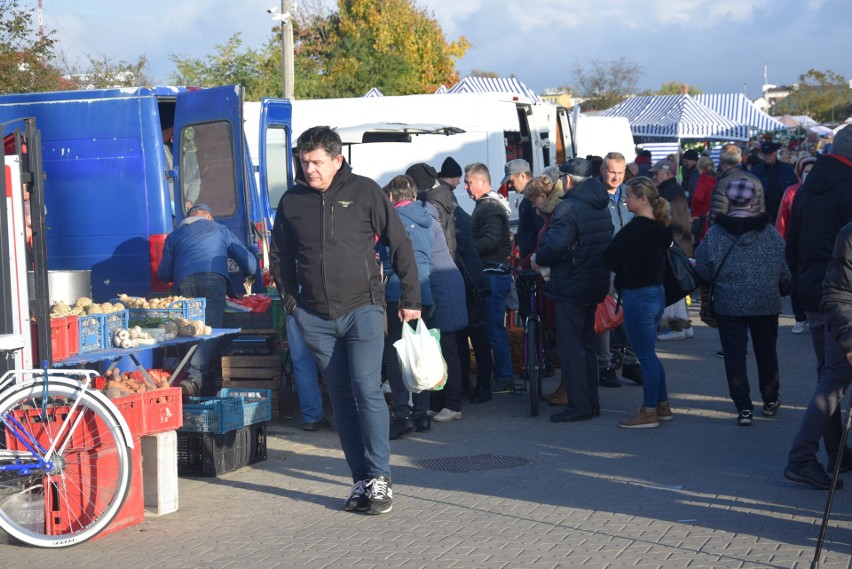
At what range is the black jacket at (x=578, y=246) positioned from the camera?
905 cm

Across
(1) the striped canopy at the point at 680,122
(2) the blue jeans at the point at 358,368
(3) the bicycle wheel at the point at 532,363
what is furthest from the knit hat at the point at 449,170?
(1) the striped canopy at the point at 680,122

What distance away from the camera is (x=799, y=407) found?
9438mm

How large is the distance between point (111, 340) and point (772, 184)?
1154 centimetres

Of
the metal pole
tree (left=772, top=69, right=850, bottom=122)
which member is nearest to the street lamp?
the metal pole

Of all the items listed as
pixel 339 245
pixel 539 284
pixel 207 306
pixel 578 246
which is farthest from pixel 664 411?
pixel 207 306

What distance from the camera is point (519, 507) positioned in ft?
22.1

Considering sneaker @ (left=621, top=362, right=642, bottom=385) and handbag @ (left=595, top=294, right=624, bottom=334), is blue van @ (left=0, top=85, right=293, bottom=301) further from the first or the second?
sneaker @ (left=621, top=362, right=642, bottom=385)

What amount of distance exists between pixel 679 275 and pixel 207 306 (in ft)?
13.9

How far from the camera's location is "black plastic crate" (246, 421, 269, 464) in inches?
319

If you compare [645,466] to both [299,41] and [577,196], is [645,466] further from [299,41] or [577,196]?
[299,41]

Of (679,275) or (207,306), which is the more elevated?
(679,275)

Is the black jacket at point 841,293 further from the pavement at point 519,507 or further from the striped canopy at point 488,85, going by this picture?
the striped canopy at point 488,85

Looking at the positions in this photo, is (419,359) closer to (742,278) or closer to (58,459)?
(58,459)

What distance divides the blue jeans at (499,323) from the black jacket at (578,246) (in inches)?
56.2
